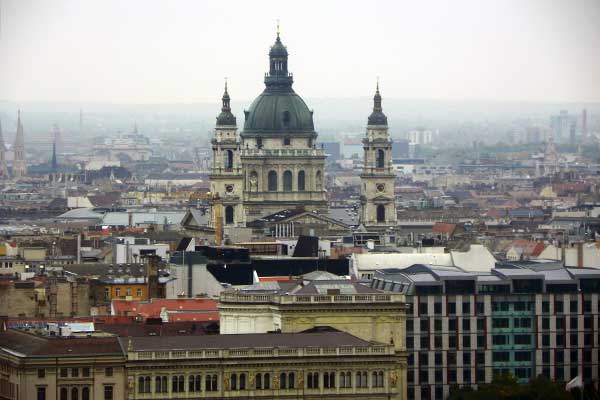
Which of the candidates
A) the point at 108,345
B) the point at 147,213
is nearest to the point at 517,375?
the point at 108,345

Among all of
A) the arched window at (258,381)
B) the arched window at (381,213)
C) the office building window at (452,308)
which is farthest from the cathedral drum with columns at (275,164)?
the arched window at (258,381)

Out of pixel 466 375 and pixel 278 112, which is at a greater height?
pixel 278 112

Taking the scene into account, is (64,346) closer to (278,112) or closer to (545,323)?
(545,323)

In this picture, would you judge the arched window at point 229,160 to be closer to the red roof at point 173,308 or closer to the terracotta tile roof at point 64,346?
the red roof at point 173,308

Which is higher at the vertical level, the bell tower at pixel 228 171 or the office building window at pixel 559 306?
the bell tower at pixel 228 171

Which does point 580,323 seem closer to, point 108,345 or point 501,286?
point 501,286

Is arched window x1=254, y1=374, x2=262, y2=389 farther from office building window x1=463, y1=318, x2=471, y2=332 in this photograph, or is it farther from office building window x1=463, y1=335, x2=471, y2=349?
office building window x1=463, y1=318, x2=471, y2=332

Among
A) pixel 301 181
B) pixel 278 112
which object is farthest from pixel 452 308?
pixel 278 112
